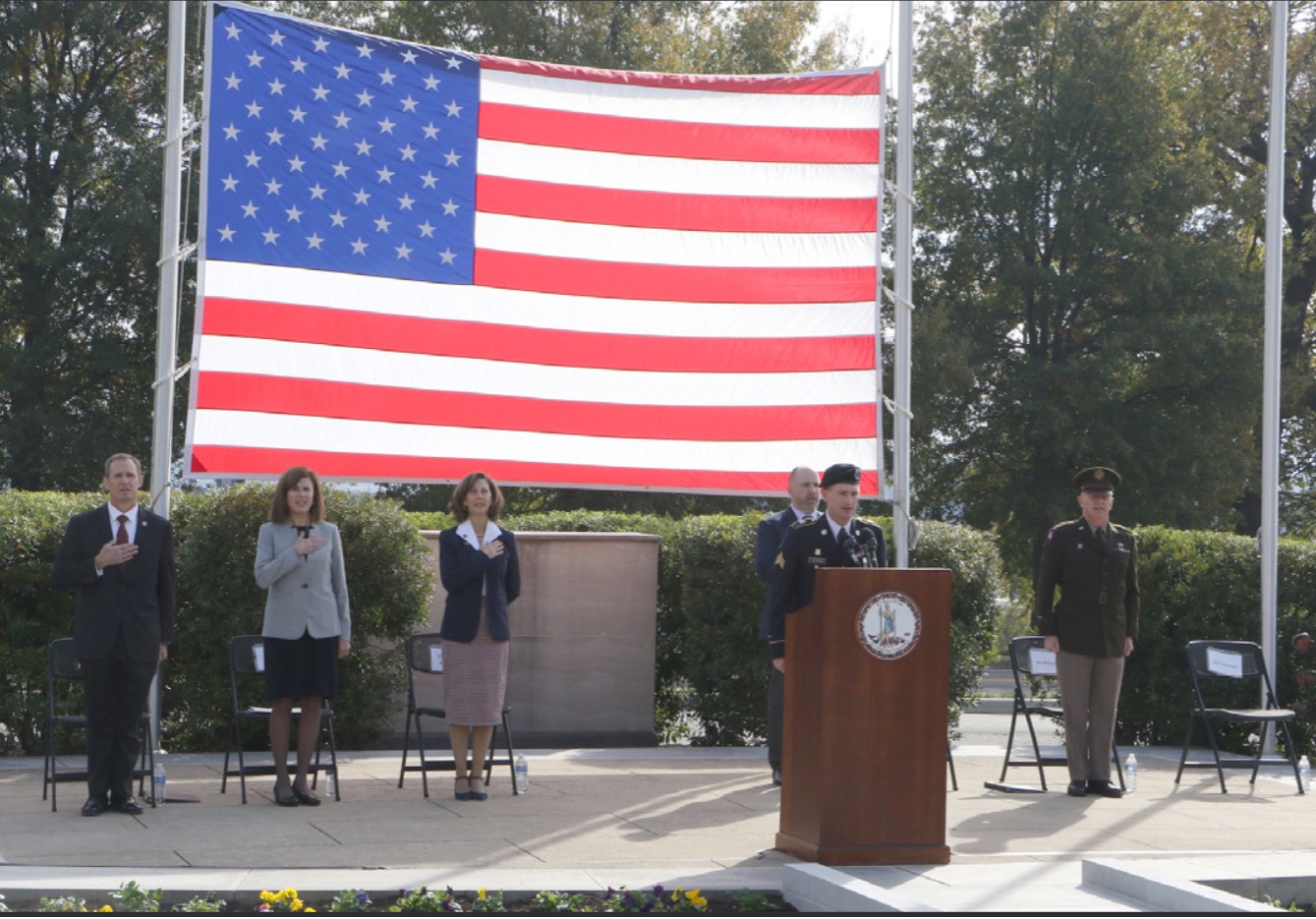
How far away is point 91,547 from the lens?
8289 mm

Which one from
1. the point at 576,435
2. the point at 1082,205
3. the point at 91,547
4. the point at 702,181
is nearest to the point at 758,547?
the point at 576,435

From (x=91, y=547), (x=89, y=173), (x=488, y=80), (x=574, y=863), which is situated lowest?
(x=574, y=863)

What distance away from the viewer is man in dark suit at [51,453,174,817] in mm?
8133

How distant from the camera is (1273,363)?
12.3 metres

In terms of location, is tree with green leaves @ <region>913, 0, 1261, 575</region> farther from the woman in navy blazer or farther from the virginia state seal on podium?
the virginia state seal on podium

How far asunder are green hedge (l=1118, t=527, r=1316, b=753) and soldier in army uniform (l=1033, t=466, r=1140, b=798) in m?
2.82

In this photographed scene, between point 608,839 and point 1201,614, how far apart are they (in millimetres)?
6514

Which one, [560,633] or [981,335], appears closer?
[560,633]

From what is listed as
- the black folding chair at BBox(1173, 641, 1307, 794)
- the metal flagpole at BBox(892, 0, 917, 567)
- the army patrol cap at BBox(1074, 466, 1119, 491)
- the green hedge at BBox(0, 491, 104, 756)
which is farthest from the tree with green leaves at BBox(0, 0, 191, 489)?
the black folding chair at BBox(1173, 641, 1307, 794)

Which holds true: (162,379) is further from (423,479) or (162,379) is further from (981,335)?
(981,335)

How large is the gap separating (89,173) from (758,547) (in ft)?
69.4

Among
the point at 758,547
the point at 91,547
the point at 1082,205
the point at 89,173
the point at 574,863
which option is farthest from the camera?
the point at 1082,205

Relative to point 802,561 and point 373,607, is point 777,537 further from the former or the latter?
point 373,607

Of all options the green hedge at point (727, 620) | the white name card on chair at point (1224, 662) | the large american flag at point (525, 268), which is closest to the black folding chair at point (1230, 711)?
Answer: the white name card on chair at point (1224, 662)
